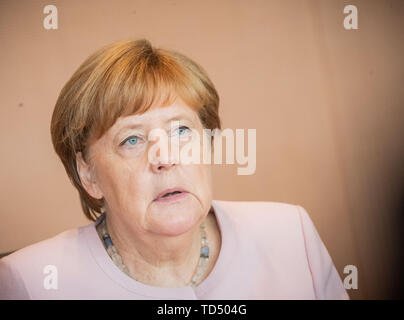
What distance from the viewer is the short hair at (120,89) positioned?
1021mm

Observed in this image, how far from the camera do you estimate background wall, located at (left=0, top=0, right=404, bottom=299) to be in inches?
47.6

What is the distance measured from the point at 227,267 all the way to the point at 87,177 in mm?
445

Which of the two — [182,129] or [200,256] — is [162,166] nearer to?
[182,129]

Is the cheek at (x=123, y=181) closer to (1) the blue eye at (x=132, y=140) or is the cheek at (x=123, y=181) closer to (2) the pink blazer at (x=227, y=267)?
(1) the blue eye at (x=132, y=140)

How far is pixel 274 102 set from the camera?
1.35m

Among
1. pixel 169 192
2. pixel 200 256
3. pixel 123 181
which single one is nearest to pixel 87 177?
pixel 123 181

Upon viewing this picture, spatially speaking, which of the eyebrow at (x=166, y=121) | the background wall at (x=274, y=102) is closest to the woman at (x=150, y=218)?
the eyebrow at (x=166, y=121)

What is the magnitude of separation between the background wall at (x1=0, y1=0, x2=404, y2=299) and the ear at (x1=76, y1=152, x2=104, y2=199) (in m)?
0.14

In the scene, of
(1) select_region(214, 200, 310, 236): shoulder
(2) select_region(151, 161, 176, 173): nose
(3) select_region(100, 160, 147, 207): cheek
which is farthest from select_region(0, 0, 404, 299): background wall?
(2) select_region(151, 161, 176, 173): nose

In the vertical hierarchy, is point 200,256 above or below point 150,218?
below

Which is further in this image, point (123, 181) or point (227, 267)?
point (227, 267)

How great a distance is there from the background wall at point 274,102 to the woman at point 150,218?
11cm

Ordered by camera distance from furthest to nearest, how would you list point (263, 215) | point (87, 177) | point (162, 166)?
1. point (263, 215)
2. point (87, 177)
3. point (162, 166)
